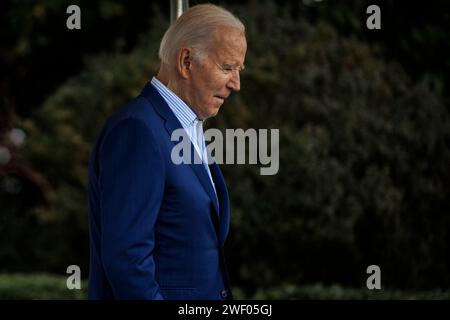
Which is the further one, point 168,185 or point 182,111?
point 182,111

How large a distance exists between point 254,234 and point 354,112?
1.44 meters

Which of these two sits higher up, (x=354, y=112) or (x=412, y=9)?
(x=412, y=9)

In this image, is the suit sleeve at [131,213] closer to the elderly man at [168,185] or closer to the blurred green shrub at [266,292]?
the elderly man at [168,185]

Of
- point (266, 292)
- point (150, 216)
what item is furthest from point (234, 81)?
point (266, 292)

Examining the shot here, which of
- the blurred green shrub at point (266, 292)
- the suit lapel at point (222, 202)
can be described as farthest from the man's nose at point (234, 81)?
the blurred green shrub at point (266, 292)

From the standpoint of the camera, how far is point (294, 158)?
799cm

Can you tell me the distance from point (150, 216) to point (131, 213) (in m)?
0.05

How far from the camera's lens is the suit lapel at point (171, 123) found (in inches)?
103

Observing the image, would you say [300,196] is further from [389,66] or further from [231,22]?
[231,22]

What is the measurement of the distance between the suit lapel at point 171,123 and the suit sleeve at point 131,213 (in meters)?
Answer: 0.14

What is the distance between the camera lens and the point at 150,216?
8.09 feet

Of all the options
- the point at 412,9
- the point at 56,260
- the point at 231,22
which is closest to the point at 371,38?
the point at 412,9

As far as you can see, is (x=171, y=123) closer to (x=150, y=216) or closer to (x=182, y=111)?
(x=182, y=111)

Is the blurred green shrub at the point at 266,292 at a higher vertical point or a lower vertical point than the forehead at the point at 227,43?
lower
